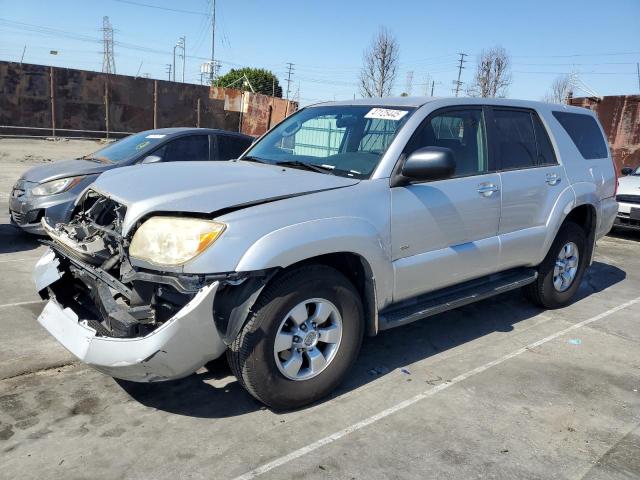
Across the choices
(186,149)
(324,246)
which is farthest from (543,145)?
(186,149)

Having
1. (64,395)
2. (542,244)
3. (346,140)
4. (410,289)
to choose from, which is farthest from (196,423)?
(542,244)

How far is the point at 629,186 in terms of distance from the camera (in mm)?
9680

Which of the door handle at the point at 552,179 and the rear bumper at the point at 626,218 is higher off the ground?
the door handle at the point at 552,179

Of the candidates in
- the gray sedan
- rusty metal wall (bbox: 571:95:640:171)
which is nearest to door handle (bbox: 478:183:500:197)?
the gray sedan

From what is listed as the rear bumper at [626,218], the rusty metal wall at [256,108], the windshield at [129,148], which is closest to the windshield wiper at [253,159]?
the windshield at [129,148]

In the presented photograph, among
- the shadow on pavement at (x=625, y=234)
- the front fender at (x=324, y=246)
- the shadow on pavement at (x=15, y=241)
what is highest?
the front fender at (x=324, y=246)

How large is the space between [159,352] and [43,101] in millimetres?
21163

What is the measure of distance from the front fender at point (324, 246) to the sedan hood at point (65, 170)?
15.0 ft

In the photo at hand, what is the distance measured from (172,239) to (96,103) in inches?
837

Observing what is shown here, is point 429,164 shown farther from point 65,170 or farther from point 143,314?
point 65,170

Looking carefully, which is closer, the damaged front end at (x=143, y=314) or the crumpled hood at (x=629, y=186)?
the damaged front end at (x=143, y=314)

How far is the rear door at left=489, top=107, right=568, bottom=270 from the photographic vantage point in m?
4.50

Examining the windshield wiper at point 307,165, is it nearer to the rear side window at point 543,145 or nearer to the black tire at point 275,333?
the black tire at point 275,333

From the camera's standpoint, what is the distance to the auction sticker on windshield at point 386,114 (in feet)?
13.1
